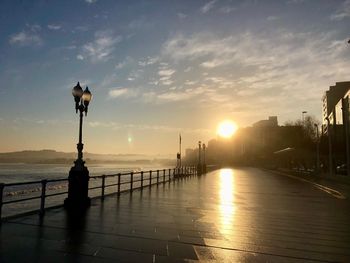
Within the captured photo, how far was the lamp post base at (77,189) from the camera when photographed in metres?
11.0

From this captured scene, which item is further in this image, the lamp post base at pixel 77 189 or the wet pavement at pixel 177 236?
the lamp post base at pixel 77 189

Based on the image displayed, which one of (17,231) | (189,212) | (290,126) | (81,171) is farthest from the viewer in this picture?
(290,126)

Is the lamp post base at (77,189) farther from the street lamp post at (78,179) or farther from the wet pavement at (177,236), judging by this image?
the wet pavement at (177,236)

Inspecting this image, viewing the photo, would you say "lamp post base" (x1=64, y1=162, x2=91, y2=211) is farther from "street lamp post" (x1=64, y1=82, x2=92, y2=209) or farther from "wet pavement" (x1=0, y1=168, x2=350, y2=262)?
"wet pavement" (x1=0, y1=168, x2=350, y2=262)

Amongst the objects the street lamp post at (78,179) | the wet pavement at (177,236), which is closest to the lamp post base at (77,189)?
the street lamp post at (78,179)

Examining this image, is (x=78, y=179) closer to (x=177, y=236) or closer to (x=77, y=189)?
(x=77, y=189)

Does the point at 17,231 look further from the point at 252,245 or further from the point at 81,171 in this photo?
the point at 252,245

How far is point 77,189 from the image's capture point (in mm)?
11242

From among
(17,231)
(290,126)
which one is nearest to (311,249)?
(17,231)

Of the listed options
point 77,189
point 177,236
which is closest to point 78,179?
point 77,189

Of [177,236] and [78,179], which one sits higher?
[78,179]

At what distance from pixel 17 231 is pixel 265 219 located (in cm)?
699

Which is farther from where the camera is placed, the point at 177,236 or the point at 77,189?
the point at 77,189

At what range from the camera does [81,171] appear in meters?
11.6
